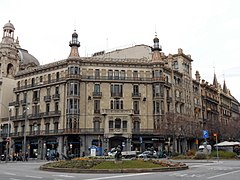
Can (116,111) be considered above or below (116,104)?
below

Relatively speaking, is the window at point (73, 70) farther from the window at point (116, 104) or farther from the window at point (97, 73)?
the window at point (116, 104)

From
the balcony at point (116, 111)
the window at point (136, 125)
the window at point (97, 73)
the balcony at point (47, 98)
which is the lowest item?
the window at point (136, 125)

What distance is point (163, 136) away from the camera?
57500mm

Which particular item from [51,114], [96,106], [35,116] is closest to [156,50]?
[96,106]

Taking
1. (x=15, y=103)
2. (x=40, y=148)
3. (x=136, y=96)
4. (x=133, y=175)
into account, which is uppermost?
(x=136, y=96)

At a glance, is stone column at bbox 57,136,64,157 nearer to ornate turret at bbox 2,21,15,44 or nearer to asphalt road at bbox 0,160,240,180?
ornate turret at bbox 2,21,15,44

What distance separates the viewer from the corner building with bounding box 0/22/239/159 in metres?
56.2

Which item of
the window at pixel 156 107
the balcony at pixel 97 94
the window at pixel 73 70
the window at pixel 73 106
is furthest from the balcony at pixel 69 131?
the window at pixel 156 107

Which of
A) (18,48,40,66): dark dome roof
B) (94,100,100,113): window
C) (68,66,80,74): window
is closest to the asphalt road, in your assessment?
(94,100,100,113): window

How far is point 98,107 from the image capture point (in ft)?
191

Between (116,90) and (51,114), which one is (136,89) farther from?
(51,114)

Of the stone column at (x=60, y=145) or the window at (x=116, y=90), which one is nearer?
the stone column at (x=60, y=145)

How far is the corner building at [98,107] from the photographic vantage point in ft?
184

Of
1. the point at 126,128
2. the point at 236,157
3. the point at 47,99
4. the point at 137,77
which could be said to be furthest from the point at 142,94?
the point at 236,157
